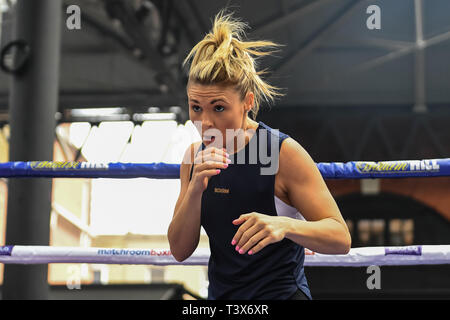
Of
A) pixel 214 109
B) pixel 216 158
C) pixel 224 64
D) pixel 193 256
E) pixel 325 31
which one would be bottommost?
pixel 193 256

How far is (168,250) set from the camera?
2.32 metres

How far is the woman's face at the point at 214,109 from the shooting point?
130 cm

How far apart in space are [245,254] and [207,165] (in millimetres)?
259

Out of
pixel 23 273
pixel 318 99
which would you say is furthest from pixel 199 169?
pixel 318 99

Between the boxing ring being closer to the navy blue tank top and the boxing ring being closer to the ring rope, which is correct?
the ring rope

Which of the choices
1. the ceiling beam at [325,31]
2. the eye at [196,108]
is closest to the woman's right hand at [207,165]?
the eye at [196,108]

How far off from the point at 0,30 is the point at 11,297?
7.56 metres

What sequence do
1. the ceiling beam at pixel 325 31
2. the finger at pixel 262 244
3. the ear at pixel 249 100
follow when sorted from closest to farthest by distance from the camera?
the finger at pixel 262 244 < the ear at pixel 249 100 < the ceiling beam at pixel 325 31

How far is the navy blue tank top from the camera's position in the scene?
1311mm

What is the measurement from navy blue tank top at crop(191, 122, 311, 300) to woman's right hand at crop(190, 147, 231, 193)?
76 millimetres

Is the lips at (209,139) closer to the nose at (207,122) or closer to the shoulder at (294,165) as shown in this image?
the nose at (207,122)

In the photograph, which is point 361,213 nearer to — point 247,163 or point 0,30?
point 0,30

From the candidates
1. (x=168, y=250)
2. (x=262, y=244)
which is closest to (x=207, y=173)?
(x=262, y=244)

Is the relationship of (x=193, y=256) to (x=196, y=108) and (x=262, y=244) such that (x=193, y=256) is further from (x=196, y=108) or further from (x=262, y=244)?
(x=262, y=244)
